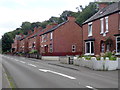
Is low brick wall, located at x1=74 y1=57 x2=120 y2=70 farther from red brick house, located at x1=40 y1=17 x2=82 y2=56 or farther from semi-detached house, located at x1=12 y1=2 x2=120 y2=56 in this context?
red brick house, located at x1=40 y1=17 x2=82 y2=56

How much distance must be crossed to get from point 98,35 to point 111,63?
11.1 meters

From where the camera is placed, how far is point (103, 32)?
2794 centimetres

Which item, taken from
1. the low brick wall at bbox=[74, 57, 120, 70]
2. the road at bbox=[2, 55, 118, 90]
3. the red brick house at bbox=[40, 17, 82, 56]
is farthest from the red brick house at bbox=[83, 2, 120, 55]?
the red brick house at bbox=[40, 17, 82, 56]

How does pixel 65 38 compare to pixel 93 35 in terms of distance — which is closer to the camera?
pixel 93 35

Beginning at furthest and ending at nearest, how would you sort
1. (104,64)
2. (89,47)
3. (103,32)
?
(89,47)
(103,32)
(104,64)

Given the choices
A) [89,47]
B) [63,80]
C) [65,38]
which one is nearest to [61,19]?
[65,38]

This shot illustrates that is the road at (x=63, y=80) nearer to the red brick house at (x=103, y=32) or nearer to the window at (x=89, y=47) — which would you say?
the red brick house at (x=103, y=32)

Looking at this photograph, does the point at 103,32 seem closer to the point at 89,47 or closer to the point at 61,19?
the point at 89,47

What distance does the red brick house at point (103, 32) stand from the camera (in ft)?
82.3

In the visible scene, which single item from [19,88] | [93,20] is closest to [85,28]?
[93,20]

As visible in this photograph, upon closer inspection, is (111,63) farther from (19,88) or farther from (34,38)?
(34,38)

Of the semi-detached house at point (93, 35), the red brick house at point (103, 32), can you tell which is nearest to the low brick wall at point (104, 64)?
the semi-detached house at point (93, 35)

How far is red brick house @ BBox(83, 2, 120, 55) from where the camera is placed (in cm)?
2509

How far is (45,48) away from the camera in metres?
52.1
